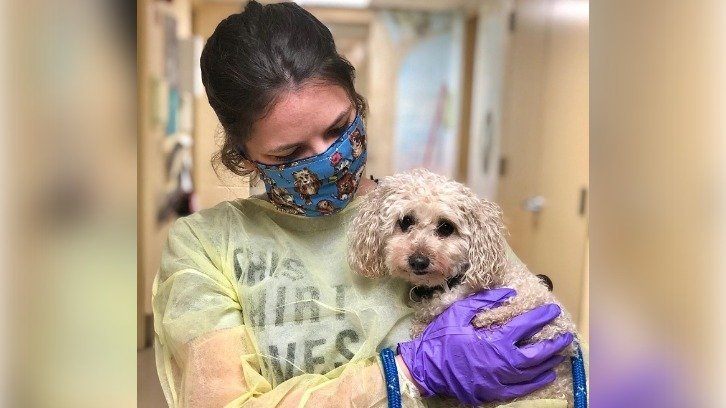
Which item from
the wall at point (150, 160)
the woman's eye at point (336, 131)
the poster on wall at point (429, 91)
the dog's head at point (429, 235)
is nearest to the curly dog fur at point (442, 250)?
the dog's head at point (429, 235)

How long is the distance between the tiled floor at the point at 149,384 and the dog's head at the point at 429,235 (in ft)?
1.51

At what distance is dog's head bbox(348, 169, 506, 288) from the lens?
3.97ft

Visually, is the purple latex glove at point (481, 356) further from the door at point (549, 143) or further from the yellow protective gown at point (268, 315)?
the door at point (549, 143)

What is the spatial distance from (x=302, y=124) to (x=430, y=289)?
1.48 ft

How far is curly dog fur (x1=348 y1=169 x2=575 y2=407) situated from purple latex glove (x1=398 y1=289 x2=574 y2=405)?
0.02m

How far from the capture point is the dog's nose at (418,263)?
3.85ft

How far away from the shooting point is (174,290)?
1.16m

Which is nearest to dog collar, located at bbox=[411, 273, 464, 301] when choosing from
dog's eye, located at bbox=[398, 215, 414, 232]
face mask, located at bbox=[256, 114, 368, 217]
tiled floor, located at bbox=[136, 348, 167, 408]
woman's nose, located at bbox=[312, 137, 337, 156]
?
Answer: dog's eye, located at bbox=[398, 215, 414, 232]

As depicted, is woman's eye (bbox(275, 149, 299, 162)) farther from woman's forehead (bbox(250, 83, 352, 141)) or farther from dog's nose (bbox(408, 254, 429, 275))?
dog's nose (bbox(408, 254, 429, 275))
